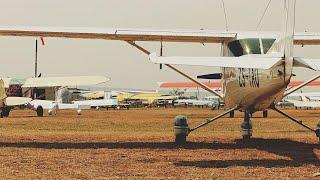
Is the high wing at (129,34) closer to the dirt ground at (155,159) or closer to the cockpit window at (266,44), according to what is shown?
the cockpit window at (266,44)

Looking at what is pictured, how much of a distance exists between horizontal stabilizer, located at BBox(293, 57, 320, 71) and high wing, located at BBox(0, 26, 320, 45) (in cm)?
397

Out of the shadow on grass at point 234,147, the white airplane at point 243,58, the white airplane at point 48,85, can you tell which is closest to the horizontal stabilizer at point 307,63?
the white airplane at point 243,58

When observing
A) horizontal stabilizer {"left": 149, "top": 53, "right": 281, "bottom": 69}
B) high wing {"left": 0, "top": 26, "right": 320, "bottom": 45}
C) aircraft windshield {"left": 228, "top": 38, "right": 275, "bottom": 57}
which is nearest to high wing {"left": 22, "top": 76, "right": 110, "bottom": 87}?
high wing {"left": 0, "top": 26, "right": 320, "bottom": 45}

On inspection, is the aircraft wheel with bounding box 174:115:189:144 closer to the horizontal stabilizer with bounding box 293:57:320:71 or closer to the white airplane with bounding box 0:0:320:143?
the white airplane with bounding box 0:0:320:143

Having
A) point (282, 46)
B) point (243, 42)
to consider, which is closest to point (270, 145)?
point (243, 42)

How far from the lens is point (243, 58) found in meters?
9.02

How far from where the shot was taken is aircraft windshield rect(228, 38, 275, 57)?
11121 mm

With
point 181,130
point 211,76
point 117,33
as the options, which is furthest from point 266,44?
point 117,33

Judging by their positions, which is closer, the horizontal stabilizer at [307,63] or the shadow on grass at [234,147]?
the horizontal stabilizer at [307,63]

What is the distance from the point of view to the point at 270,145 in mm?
13117

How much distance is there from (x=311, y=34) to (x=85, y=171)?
8294mm

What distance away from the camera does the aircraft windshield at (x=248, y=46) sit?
11.1m

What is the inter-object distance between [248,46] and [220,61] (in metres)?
2.88

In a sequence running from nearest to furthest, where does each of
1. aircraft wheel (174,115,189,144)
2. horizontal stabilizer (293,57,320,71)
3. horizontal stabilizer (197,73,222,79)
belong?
1. horizontal stabilizer (293,57,320,71)
2. aircraft wheel (174,115,189,144)
3. horizontal stabilizer (197,73,222,79)
